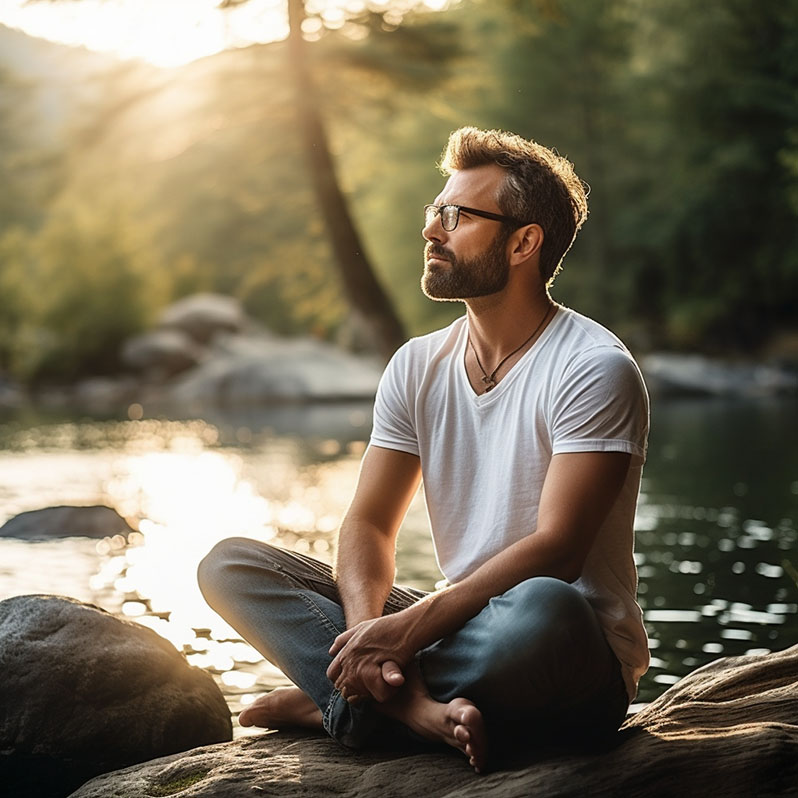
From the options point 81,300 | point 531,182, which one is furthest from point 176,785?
point 81,300

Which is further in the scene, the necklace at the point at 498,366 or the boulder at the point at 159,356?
the boulder at the point at 159,356

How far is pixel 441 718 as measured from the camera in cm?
274

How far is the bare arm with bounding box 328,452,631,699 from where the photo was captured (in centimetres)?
275

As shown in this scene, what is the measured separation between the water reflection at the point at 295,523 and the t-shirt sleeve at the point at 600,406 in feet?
6.53

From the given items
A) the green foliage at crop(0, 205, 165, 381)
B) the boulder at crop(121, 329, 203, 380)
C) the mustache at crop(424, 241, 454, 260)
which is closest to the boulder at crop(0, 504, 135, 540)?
the mustache at crop(424, 241, 454, 260)

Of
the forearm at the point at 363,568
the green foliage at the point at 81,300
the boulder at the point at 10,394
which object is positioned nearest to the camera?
the forearm at the point at 363,568

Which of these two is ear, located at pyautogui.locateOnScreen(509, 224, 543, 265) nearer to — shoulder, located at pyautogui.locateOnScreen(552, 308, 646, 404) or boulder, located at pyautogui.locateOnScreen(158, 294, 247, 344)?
shoulder, located at pyautogui.locateOnScreen(552, 308, 646, 404)

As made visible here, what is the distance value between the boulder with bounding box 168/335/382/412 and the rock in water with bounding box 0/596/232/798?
20444 mm

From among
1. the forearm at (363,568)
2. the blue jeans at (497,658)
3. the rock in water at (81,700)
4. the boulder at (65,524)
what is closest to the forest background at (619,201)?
the boulder at (65,524)

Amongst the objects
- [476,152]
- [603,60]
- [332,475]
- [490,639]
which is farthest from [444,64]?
[603,60]

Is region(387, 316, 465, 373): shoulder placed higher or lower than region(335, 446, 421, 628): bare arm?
higher

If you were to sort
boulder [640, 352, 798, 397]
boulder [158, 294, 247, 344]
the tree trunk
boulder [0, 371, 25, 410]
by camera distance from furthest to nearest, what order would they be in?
boulder [158, 294, 247, 344], boulder [0, 371, 25, 410], boulder [640, 352, 798, 397], the tree trunk

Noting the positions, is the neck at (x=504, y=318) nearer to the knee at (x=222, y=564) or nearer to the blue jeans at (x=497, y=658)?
the blue jeans at (x=497, y=658)

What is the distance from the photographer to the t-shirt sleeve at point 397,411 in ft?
10.5
